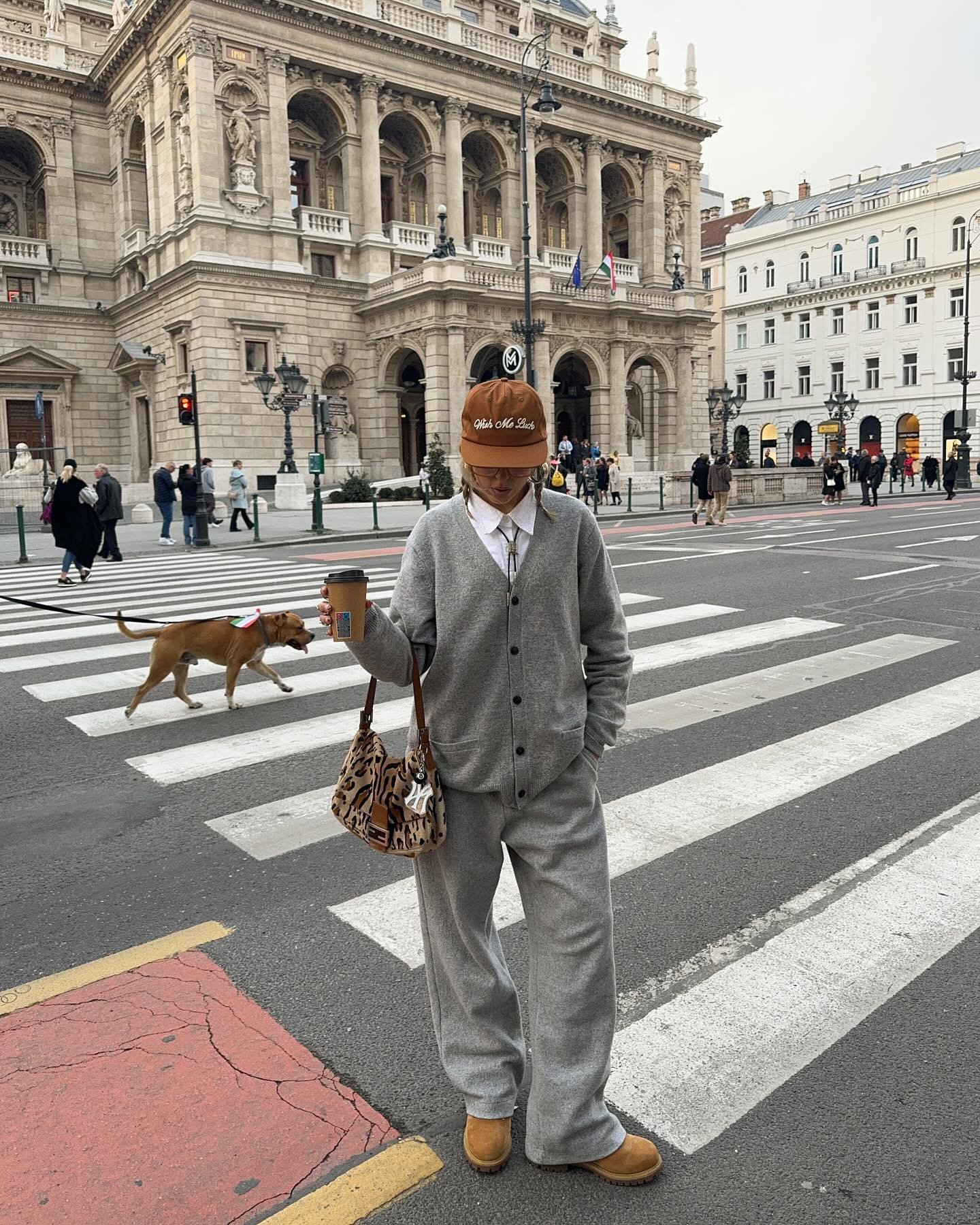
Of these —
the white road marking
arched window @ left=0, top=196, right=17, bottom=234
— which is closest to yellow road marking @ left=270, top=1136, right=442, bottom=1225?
the white road marking

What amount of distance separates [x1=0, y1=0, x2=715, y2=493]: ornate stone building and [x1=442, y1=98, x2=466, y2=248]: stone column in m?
0.09

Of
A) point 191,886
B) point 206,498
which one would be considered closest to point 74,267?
point 206,498

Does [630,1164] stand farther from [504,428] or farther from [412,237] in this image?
[412,237]

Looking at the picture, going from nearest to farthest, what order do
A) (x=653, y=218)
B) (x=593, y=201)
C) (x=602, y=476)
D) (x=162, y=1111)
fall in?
1. (x=162, y=1111)
2. (x=602, y=476)
3. (x=593, y=201)
4. (x=653, y=218)

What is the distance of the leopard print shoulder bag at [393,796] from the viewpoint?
97.6 inches

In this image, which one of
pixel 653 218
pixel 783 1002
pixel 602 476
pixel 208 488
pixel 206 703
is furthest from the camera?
pixel 653 218

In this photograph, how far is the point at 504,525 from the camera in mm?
2604

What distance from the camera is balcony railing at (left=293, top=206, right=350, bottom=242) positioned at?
135 ft

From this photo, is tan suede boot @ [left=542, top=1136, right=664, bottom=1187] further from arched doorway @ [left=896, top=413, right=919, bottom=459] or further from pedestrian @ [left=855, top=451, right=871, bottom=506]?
arched doorway @ [left=896, top=413, right=919, bottom=459]

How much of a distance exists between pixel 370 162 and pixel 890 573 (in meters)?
36.3

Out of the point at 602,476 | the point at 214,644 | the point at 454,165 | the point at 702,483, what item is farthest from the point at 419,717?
the point at 454,165

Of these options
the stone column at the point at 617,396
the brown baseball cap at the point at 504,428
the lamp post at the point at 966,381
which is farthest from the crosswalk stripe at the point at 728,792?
the lamp post at the point at 966,381

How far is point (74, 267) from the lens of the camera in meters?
45.4

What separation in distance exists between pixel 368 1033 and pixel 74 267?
49235 mm
